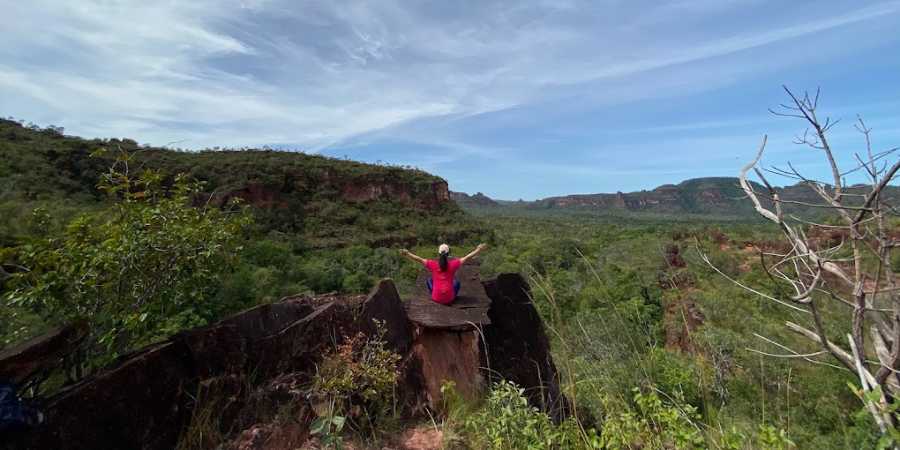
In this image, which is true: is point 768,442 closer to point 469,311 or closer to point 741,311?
point 469,311

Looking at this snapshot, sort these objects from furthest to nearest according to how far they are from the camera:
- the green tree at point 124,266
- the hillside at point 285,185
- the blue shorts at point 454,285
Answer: the hillside at point 285,185
the blue shorts at point 454,285
the green tree at point 124,266

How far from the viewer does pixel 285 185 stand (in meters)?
42.8

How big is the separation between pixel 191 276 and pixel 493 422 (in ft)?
7.95

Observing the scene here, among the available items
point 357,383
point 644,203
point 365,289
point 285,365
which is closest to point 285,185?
point 365,289

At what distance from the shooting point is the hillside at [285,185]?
76.5ft

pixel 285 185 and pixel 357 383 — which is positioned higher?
pixel 285 185

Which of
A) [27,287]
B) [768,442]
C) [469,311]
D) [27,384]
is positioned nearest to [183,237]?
[27,287]

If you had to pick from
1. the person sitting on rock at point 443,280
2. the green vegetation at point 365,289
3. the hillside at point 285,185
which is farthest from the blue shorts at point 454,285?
the hillside at point 285,185

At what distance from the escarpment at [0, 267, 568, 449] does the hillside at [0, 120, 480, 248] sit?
18.1 meters

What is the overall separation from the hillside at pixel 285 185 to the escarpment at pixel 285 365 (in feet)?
59.5

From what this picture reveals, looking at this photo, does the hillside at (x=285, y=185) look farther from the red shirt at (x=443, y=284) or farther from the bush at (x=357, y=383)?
the bush at (x=357, y=383)

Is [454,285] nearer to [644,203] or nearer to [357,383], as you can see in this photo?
[357,383]

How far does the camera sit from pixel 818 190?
186 cm

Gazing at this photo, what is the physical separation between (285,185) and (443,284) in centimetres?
4286
